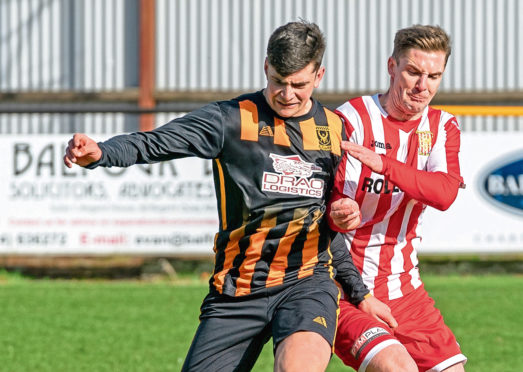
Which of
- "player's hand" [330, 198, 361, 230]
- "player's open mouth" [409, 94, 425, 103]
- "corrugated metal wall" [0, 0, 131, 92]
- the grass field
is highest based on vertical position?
"corrugated metal wall" [0, 0, 131, 92]

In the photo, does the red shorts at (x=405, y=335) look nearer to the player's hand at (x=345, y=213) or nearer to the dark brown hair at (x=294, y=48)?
the player's hand at (x=345, y=213)

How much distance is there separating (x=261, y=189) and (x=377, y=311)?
781mm

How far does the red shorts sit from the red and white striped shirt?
0.09 meters

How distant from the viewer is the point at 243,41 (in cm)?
1353

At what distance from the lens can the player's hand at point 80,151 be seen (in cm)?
343

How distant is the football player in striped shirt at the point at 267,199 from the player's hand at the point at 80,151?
1.21ft

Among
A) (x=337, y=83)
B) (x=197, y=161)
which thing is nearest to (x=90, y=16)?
(x=337, y=83)

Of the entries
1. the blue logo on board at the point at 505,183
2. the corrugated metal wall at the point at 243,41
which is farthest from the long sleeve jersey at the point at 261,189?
the corrugated metal wall at the point at 243,41

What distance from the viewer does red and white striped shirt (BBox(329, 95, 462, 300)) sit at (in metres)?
4.26

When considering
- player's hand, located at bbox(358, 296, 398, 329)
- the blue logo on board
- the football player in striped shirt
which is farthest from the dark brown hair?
the blue logo on board

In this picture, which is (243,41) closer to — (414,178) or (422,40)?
(422,40)

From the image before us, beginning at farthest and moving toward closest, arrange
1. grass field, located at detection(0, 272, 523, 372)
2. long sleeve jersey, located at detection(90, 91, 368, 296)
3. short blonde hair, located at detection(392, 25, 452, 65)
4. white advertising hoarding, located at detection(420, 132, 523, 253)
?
white advertising hoarding, located at detection(420, 132, 523, 253)
grass field, located at detection(0, 272, 523, 372)
short blonde hair, located at detection(392, 25, 452, 65)
long sleeve jersey, located at detection(90, 91, 368, 296)

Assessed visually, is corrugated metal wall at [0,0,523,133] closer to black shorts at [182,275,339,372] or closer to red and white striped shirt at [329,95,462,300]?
red and white striped shirt at [329,95,462,300]

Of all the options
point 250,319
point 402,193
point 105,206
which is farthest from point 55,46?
point 250,319
